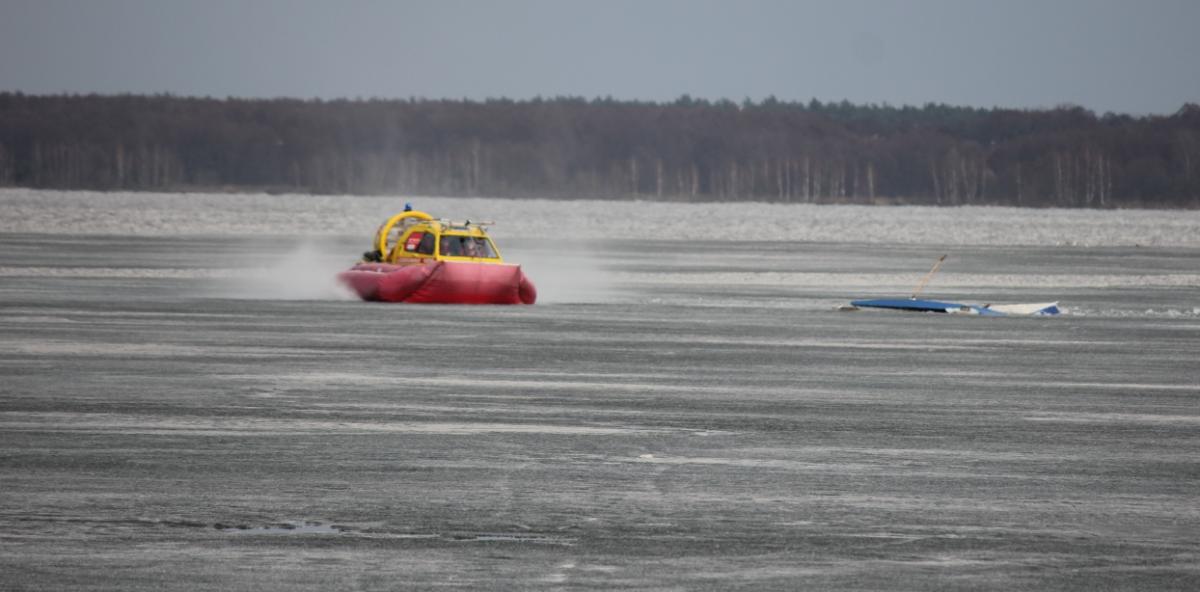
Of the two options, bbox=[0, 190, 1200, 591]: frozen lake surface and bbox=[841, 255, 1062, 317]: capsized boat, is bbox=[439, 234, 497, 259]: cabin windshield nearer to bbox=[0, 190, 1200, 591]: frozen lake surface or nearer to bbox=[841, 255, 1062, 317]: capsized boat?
bbox=[0, 190, 1200, 591]: frozen lake surface

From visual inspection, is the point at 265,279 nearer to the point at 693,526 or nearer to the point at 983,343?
the point at 983,343

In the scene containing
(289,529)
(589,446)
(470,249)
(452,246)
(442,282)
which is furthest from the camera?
(452,246)

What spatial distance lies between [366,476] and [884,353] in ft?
39.0

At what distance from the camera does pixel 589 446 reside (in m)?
14.1

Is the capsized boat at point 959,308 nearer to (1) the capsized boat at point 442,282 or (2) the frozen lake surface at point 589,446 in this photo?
(2) the frozen lake surface at point 589,446

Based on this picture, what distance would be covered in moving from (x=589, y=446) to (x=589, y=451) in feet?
0.95

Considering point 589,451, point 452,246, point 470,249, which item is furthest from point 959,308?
point 589,451

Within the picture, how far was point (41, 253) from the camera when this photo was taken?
48.9 meters

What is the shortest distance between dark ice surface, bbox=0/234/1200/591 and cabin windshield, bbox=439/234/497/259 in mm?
5124

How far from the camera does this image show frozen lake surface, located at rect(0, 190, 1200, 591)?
972 cm

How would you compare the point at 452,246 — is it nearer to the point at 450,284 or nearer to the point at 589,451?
the point at 450,284

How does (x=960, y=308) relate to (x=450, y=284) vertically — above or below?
below

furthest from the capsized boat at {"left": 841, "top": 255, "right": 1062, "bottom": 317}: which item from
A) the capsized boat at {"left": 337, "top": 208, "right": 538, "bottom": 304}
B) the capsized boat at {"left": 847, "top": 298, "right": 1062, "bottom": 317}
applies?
the capsized boat at {"left": 337, "top": 208, "right": 538, "bottom": 304}

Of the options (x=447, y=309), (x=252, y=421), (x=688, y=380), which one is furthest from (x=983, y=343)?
(x=252, y=421)
